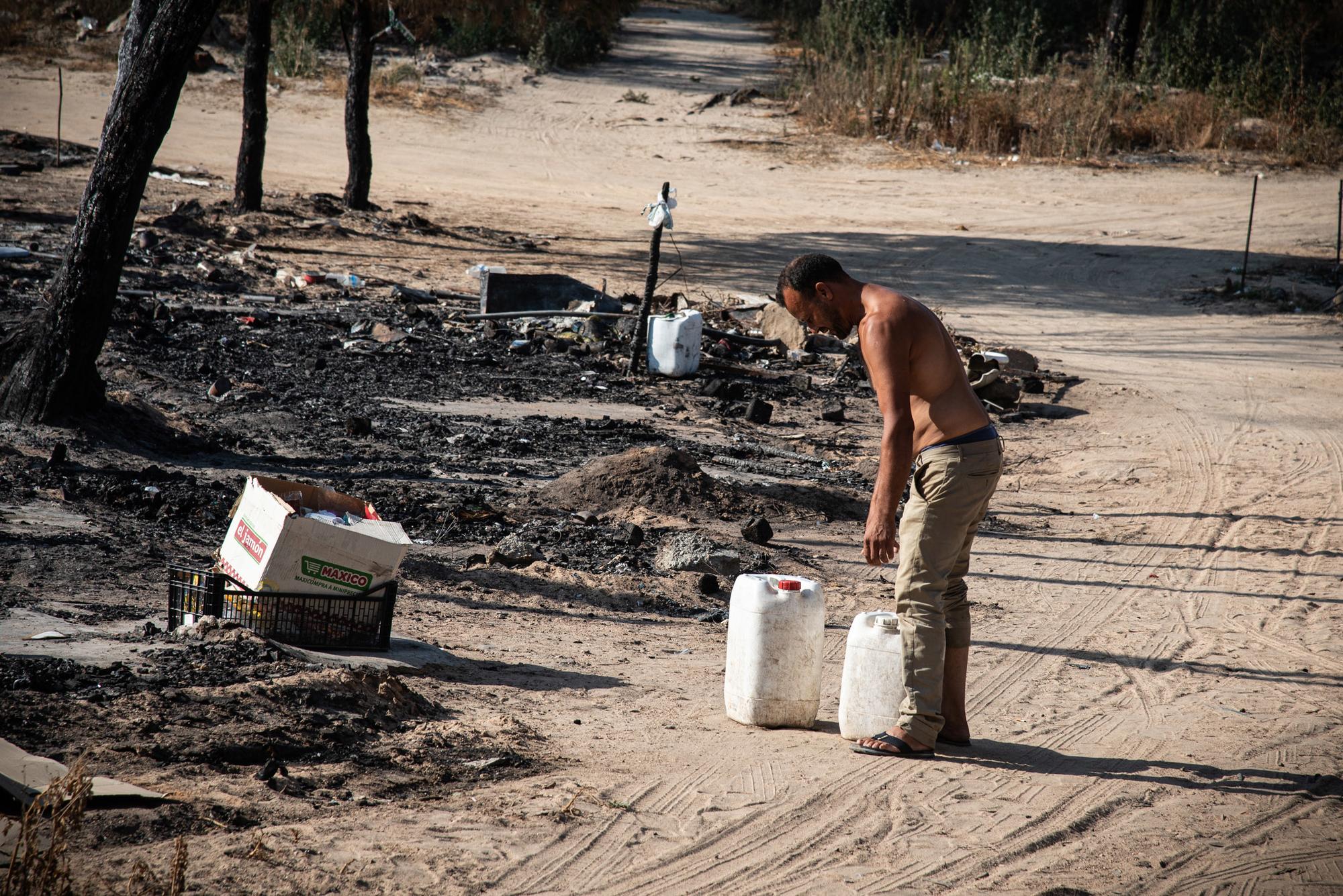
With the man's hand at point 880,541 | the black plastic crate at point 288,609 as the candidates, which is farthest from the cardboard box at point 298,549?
the man's hand at point 880,541

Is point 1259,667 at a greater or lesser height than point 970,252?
lesser

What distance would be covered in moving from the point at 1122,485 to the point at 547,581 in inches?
202

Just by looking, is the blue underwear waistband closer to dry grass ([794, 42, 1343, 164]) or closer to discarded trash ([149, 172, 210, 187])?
discarded trash ([149, 172, 210, 187])

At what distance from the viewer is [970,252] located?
18.5 m

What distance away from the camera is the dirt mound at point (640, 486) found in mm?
7648

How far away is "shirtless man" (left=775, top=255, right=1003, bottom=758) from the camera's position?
13.6ft

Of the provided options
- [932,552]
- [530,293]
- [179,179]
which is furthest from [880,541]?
[179,179]

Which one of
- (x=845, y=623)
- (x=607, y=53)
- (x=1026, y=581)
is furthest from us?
(x=607, y=53)

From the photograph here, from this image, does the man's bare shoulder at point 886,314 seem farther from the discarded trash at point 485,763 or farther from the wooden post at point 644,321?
the wooden post at point 644,321

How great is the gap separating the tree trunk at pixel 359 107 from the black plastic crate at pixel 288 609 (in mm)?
14393

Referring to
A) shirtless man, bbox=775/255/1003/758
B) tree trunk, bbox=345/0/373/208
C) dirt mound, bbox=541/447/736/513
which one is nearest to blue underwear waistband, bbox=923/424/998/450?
shirtless man, bbox=775/255/1003/758

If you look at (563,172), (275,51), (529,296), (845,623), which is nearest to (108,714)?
(845,623)

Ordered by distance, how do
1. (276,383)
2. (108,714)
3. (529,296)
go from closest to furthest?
(108,714)
(276,383)
(529,296)

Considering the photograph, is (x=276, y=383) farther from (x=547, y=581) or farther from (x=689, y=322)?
(x=547, y=581)
